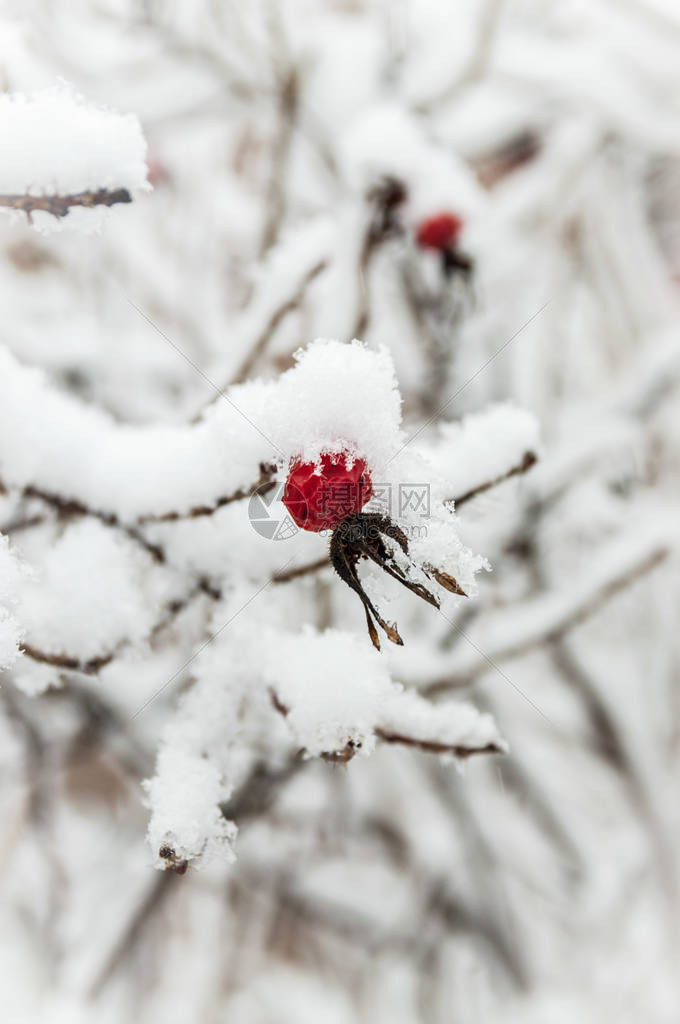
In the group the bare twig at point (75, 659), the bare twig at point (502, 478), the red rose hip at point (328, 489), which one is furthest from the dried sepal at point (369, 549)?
the bare twig at point (75, 659)

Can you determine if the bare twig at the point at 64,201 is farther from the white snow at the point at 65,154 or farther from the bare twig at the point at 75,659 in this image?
the bare twig at the point at 75,659

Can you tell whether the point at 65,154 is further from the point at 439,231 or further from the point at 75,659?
the point at 439,231

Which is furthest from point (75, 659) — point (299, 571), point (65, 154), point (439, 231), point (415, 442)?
point (439, 231)

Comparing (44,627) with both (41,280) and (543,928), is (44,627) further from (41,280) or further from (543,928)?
(543,928)

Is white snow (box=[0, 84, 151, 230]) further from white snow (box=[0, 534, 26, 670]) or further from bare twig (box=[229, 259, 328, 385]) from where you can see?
bare twig (box=[229, 259, 328, 385])

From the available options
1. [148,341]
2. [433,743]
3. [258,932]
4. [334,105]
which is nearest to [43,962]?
[258,932]

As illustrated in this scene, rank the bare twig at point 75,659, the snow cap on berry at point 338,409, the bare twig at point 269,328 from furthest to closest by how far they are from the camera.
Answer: the bare twig at point 269,328
the bare twig at point 75,659
the snow cap on berry at point 338,409

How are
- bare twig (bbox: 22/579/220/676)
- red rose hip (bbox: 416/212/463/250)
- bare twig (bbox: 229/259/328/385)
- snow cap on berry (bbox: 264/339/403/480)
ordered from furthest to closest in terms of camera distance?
red rose hip (bbox: 416/212/463/250) → bare twig (bbox: 229/259/328/385) → bare twig (bbox: 22/579/220/676) → snow cap on berry (bbox: 264/339/403/480)

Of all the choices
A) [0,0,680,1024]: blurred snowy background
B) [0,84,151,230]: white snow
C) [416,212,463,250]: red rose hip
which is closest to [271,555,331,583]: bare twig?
[0,0,680,1024]: blurred snowy background
